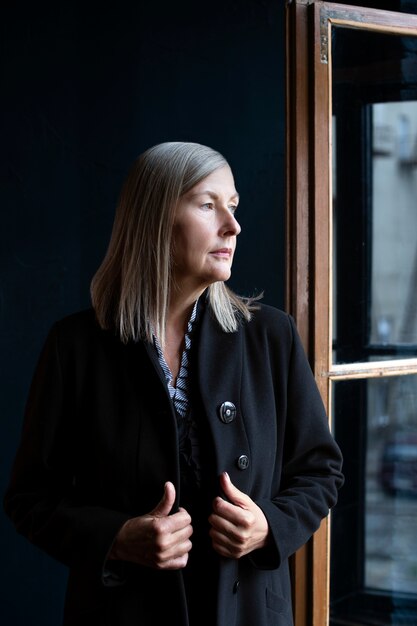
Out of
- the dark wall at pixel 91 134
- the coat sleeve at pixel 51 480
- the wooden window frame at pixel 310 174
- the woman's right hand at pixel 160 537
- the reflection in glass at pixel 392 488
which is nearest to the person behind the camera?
the woman's right hand at pixel 160 537

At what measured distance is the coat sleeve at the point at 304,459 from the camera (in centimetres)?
156

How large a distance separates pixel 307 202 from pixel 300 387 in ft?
1.74

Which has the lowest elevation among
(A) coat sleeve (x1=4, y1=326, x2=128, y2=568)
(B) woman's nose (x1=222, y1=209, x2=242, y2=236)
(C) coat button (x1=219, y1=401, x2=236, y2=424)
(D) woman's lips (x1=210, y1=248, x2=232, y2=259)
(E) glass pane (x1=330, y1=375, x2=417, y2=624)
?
(E) glass pane (x1=330, y1=375, x2=417, y2=624)

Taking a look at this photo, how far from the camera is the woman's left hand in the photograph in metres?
1.42

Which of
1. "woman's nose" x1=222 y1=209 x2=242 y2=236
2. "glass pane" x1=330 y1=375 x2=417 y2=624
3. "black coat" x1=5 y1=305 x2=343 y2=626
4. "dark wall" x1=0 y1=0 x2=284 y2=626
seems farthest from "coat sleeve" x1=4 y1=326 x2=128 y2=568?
"dark wall" x1=0 y1=0 x2=284 y2=626

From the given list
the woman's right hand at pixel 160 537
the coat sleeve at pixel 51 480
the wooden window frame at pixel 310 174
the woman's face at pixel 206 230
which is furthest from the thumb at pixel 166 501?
the wooden window frame at pixel 310 174

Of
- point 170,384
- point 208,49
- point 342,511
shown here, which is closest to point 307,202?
point 170,384

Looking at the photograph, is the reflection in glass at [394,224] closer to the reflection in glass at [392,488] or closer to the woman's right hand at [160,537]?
the reflection in glass at [392,488]

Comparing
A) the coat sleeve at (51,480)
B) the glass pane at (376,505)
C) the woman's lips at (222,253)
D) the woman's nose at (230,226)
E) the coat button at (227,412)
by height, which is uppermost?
the woman's nose at (230,226)

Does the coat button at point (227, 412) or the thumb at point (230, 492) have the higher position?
the coat button at point (227, 412)

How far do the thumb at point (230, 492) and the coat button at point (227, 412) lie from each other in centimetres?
13

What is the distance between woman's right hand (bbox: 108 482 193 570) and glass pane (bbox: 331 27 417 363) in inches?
32.7

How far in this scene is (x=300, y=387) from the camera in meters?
1.64

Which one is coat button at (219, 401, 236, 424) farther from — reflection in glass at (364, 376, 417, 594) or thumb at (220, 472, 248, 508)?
reflection in glass at (364, 376, 417, 594)
